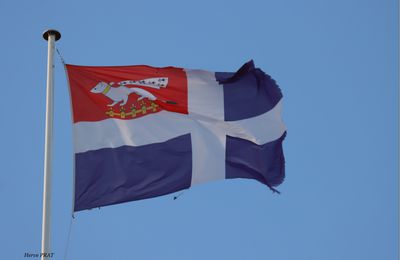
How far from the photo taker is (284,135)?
20.8 meters

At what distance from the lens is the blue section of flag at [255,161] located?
20.0 m

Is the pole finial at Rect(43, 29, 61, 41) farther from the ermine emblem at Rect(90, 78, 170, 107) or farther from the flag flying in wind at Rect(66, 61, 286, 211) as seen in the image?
the ermine emblem at Rect(90, 78, 170, 107)

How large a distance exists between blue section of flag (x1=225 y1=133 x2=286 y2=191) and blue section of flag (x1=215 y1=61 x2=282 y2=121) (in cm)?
81

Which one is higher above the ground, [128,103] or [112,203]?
[128,103]

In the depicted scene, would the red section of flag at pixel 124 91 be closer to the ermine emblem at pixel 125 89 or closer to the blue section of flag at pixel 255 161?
the ermine emblem at pixel 125 89

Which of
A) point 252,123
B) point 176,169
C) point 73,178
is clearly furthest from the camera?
point 252,123

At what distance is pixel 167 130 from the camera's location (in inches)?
774

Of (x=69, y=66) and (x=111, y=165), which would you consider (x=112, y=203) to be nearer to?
(x=111, y=165)

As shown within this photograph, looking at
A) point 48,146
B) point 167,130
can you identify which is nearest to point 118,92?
point 167,130

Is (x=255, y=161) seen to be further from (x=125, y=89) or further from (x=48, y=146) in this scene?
(x=48, y=146)

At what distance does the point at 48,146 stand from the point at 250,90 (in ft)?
A: 19.7

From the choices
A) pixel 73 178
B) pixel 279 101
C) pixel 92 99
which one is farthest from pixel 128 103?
pixel 279 101

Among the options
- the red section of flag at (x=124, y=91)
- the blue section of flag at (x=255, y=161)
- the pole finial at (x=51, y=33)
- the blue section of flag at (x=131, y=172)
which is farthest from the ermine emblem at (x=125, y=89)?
the blue section of flag at (x=255, y=161)

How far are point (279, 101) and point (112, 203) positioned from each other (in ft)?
16.0
